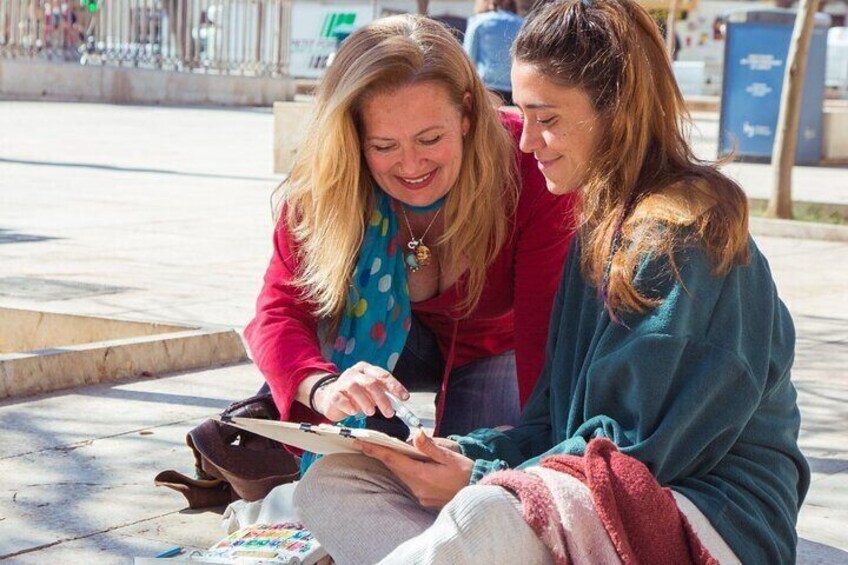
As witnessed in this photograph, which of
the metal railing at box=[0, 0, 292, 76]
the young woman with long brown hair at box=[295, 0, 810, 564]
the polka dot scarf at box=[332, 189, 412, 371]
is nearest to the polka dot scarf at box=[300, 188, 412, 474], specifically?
the polka dot scarf at box=[332, 189, 412, 371]

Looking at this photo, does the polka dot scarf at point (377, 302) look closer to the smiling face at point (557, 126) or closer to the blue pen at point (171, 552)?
the blue pen at point (171, 552)

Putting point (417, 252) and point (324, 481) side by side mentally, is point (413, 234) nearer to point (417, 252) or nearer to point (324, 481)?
point (417, 252)

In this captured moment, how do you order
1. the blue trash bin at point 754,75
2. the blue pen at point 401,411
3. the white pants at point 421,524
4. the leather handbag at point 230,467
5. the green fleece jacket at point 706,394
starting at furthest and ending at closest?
1. the blue trash bin at point 754,75
2. the leather handbag at point 230,467
3. the blue pen at point 401,411
4. the green fleece jacket at point 706,394
5. the white pants at point 421,524

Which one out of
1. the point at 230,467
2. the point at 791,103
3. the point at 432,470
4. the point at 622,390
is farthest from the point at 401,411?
the point at 791,103

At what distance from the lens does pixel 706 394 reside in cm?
251

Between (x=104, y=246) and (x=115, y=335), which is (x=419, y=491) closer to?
(x=115, y=335)

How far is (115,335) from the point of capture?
5801 mm

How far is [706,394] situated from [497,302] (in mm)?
1166

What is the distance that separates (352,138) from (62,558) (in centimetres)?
114

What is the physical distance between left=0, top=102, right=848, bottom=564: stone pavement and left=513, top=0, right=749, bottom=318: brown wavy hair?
900mm

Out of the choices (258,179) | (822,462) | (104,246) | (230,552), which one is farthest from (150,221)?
(230,552)

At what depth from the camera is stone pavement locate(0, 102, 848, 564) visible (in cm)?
375

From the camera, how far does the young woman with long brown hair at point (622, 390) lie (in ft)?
7.93

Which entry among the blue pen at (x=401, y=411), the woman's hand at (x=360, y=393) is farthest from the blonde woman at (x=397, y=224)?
the blue pen at (x=401, y=411)
